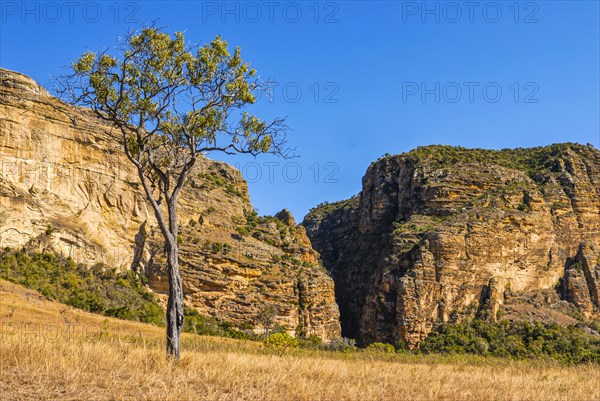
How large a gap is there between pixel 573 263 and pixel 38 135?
66.1 m

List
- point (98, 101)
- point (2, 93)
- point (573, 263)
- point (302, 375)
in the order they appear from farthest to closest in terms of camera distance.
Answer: point (573, 263)
point (2, 93)
point (98, 101)
point (302, 375)

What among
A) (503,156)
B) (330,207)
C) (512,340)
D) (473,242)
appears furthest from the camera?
(330,207)

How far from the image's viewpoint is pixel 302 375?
9.98 m

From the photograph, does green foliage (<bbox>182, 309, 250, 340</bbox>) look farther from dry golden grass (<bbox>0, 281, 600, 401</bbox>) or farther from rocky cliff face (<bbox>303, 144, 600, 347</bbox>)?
dry golden grass (<bbox>0, 281, 600, 401</bbox>)

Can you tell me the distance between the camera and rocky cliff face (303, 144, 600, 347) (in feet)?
214

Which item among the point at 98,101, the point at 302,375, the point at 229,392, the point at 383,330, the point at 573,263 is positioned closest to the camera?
the point at 229,392

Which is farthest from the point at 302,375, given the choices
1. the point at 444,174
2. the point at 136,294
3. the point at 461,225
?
the point at 444,174

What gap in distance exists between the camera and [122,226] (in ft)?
162

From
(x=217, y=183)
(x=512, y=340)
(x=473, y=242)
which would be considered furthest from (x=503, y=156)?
(x=217, y=183)

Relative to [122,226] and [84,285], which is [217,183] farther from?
[84,285]

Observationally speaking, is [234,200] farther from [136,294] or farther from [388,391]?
[388,391]

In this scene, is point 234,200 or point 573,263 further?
point 573,263

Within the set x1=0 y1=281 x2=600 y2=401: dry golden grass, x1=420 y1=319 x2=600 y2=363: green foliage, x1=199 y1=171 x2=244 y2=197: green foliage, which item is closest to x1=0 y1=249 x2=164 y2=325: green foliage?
x1=199 y1=171 x2=244 y2=197: green foliage

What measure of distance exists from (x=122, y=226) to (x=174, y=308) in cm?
3962
